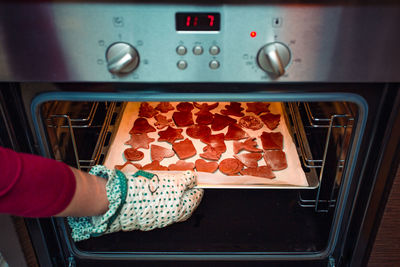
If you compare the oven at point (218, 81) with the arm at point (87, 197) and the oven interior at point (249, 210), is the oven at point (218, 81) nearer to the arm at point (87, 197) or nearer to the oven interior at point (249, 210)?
the oven interior at point (249, 210)

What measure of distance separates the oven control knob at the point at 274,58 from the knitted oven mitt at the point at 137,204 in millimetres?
453

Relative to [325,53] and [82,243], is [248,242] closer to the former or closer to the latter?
[82,243]

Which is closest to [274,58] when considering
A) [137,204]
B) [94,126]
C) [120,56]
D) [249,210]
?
[120,56]

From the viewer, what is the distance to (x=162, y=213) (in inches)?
40.7

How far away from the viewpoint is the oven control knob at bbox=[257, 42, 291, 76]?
75 cm

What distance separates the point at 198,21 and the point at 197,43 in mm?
44

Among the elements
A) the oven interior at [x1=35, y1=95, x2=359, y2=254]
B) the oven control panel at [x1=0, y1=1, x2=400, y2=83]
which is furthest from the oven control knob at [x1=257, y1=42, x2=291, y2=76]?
the oven interior at [x1=35, y1=95, x2=359, y2=254]

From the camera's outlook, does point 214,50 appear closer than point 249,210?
Yes

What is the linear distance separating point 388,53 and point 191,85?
0.41m

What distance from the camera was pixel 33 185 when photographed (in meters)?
0.76

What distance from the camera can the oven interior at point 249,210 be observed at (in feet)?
3.69

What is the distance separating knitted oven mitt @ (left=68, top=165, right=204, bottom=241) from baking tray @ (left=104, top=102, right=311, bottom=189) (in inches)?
7.6

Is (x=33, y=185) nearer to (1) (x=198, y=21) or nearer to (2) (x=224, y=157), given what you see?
(1) (x=198, y=21)

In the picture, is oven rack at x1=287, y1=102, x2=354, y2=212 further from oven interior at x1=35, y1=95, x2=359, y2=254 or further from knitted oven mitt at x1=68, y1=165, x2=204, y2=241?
knitted oven mitt at x1=68, y1=165, x2=204, y2=241
